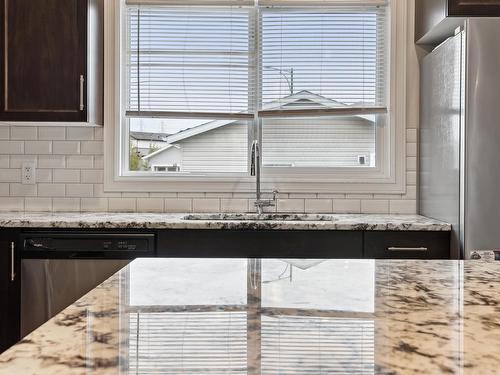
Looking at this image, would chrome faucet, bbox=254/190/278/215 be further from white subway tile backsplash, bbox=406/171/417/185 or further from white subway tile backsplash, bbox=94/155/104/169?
white subway tile backsplash, bbox=94/155/104/169

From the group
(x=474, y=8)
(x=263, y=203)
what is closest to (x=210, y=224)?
(x=263, y=203)

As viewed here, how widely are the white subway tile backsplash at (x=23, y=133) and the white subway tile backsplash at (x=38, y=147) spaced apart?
0.03 m

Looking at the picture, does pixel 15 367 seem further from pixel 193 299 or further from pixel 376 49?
pixel 376 49

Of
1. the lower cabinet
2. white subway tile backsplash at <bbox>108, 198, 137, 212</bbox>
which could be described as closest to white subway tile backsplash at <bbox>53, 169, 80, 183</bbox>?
white subway tile backsplash at <bbox>108, 198, 137, 212</bbox>

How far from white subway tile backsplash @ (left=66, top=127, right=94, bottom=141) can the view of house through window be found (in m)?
0.21

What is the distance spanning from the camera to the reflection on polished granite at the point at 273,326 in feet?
1.87

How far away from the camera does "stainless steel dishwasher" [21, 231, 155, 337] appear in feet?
8.29

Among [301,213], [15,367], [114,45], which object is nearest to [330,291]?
[15,367]

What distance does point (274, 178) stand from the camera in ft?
10.4

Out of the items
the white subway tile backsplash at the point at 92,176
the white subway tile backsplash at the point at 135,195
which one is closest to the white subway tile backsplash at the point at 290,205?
the white subway tile backsplash at the point at 135,195

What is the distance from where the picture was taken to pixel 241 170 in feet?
10.6

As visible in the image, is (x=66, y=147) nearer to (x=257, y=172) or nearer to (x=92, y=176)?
(x=92, y=176)

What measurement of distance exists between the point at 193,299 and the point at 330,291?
0.24m

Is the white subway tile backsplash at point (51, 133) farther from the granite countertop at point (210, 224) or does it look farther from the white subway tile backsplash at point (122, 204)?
the granite countertop at point (210, 224)
